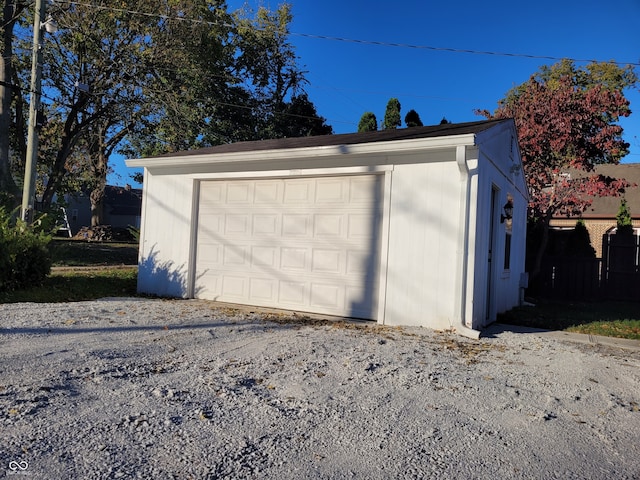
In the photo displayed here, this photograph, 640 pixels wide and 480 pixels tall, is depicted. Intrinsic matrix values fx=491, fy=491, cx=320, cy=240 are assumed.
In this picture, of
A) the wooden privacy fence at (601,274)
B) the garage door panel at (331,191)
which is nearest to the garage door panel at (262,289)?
the garage door panel at (331,191)

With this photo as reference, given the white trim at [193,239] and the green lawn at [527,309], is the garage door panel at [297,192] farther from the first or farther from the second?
the green lawn at [527,309]

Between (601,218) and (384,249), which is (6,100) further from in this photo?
(601,218)

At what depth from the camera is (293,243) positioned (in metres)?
8.11

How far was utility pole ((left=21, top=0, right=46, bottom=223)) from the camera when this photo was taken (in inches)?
447

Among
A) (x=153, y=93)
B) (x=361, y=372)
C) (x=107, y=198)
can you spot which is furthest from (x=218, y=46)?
(x=107, y=198)

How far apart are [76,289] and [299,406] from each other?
7.07m

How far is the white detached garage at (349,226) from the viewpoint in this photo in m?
6.83

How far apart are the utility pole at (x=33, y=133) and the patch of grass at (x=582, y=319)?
10.5 m

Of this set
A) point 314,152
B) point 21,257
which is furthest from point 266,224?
point 21,257

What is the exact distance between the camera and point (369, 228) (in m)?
7.50

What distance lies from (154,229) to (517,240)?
7.66m

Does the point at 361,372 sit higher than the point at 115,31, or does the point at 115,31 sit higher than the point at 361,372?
the point at 115,31

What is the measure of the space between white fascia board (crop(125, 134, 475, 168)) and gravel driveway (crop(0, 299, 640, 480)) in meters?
2.69

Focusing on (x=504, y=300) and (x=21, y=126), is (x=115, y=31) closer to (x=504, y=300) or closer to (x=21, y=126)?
(x=21, y=126)
